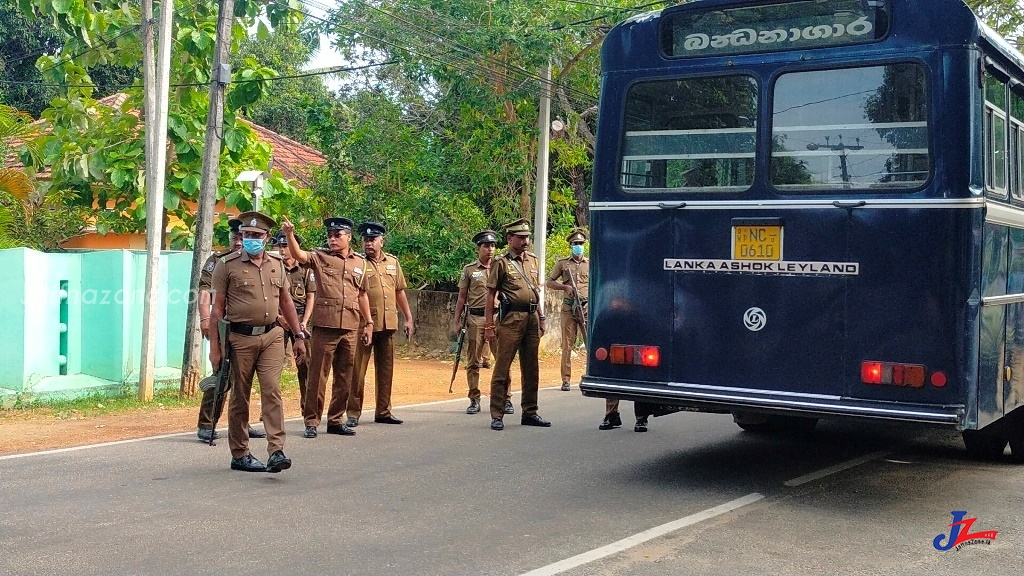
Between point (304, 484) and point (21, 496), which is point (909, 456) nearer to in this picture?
point (304, 484)

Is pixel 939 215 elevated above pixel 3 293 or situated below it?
above

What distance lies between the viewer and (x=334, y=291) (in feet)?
33.6

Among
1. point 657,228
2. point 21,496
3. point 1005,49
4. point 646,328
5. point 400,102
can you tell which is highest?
point 400,102

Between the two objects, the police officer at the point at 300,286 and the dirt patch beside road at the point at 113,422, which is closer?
the dirt patch beside road at the point at 113,422

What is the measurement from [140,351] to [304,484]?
6.56m

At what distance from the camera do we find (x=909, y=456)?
952 centimetres

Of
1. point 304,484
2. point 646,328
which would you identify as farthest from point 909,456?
point 304,484

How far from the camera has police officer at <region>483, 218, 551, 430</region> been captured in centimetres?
1087

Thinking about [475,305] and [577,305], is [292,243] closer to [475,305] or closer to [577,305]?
[475,305]

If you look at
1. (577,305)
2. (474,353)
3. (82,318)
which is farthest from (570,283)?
(82,318)

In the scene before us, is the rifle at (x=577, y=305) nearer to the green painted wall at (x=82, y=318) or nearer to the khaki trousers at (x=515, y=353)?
the khaki trousers at (x=515, y=353)

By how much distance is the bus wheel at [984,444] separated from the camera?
30.0 feet

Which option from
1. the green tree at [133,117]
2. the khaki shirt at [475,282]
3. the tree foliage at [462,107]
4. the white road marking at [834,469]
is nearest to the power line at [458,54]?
the tree foliage at [462,107]

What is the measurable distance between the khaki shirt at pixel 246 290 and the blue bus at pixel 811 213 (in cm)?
237
